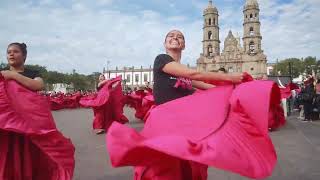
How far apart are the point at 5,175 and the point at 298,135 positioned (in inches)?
321

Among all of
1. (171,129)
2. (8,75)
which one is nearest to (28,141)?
(8,75)

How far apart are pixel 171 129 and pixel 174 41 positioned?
1087 millimetres

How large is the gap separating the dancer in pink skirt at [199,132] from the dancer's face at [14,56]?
152 centimetres

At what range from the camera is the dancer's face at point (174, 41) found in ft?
12.0

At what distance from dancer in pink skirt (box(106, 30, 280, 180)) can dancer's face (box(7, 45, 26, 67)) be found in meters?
1.52

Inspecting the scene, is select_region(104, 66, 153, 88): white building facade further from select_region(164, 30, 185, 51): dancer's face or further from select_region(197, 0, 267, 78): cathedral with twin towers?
select_region(164, 30, 185, 51): dancer's face

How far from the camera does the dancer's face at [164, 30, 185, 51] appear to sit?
144 inches

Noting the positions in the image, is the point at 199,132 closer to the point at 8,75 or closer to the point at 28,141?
the point at 28,141

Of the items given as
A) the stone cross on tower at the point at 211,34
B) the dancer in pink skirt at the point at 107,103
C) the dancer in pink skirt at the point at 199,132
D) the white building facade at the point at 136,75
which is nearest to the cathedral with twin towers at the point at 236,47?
the stone cross on tower at the point at 211,34

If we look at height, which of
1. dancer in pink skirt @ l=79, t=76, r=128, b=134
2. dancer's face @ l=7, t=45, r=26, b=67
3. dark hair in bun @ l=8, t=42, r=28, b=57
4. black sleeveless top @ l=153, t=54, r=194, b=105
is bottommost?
dancer in pink skirt @ l=79, t=76, r=128, b=134

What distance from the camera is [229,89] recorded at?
10.0 feet

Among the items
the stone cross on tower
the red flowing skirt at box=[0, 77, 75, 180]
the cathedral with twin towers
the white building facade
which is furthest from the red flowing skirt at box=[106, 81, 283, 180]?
the white building facade

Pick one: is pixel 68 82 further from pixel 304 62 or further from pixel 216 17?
pixel 304 62

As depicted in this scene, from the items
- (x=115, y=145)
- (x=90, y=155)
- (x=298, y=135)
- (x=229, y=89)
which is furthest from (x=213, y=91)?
(x=298, y=135)
